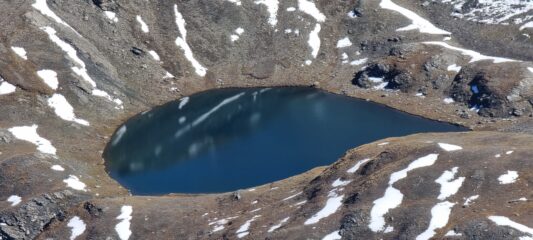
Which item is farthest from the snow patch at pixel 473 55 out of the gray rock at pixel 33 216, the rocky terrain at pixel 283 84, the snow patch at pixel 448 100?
the gray rock at pixel 33 216

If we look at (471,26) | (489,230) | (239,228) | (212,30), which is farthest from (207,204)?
(471,26)

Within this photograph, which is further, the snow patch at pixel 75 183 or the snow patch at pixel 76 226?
the snow patch at pixel 75 183

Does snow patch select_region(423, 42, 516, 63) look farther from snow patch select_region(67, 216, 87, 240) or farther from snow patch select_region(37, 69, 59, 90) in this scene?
snow patch select_region(67, 216, 87, 240)

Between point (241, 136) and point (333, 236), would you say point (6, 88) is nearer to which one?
point (241, 136)

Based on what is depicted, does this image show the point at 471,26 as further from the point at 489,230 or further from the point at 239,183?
the point at 489,230

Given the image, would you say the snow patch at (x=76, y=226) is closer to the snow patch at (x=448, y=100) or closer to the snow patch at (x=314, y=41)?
the snow patch at (x=448, y=100)
